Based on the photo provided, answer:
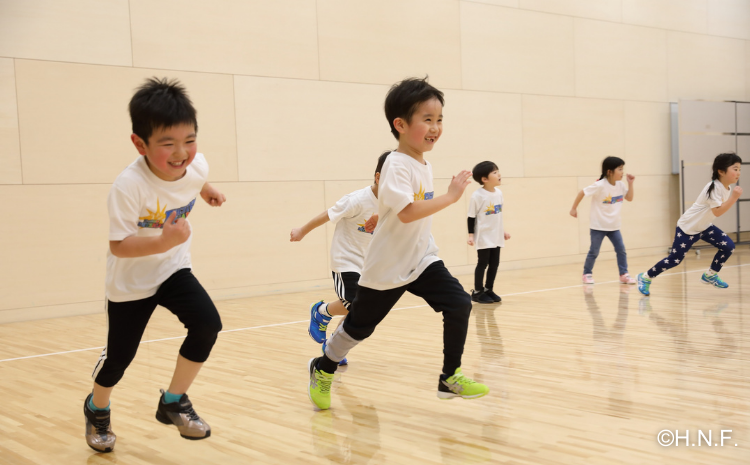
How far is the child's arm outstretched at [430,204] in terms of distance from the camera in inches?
102

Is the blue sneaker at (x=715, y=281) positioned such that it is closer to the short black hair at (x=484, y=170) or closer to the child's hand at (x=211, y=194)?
the short black hair at (x=484, y=170)

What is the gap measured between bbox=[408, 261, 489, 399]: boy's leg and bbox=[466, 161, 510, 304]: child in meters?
3.60

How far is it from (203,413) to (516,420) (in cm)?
129

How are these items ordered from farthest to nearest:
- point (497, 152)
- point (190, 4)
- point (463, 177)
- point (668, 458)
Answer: point (497, 152) < point (190, 4) < point (463, 177) < point (668, 458)

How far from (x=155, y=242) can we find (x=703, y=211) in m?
5.17

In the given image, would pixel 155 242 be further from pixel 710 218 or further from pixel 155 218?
pixel 710 218

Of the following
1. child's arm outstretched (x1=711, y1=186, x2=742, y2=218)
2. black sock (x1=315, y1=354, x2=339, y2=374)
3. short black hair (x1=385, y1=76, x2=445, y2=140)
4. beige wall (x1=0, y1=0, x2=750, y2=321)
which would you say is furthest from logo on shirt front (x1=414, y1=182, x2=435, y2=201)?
beige wall (x1=0, y1=0, x2=750, y2=321)

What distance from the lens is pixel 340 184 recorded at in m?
8.09

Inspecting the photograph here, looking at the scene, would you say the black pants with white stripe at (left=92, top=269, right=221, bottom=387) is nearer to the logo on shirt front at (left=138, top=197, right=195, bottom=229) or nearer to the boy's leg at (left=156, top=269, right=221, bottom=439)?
the boy's leg at (left=156, top=269, right=221, bottom=439)

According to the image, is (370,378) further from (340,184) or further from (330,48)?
(330,48)

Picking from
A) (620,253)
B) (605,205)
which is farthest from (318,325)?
(605,205)

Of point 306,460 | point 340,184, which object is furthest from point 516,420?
point 340,184

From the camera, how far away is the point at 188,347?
239cm

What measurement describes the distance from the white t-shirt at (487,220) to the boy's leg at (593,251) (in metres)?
1.28
